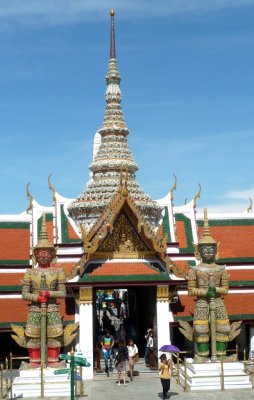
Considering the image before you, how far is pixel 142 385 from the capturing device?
17500 mm

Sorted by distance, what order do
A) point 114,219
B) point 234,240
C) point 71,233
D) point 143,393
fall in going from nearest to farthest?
point 143,393
point 114,219
point 71,233
point 234,240

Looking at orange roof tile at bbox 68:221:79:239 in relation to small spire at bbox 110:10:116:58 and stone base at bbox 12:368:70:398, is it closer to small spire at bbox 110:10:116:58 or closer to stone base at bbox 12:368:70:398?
stone base at bbox 12:368:70:398

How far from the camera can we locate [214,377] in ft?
55.8

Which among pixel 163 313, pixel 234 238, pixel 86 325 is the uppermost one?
pixel 234 238

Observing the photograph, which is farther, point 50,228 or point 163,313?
point 50,228

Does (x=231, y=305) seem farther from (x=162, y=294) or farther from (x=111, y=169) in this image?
(x=111, y=169)

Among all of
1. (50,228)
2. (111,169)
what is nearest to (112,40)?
(111,169)

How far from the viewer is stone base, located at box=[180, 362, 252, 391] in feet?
55.1

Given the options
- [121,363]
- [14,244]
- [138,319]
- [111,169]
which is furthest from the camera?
[111,169]

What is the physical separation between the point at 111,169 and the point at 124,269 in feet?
21.3

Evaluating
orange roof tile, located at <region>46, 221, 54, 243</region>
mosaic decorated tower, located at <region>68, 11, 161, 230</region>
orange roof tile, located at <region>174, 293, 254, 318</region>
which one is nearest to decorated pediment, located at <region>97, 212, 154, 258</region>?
orange roof tile, located at <region>174, 293, 254, 318</region>

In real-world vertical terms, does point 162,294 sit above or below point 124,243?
below

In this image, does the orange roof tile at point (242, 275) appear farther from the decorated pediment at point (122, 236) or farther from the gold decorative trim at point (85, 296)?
the gold decorative trim at point (85, 296)

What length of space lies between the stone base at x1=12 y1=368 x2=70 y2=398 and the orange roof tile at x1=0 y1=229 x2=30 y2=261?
6.60m
